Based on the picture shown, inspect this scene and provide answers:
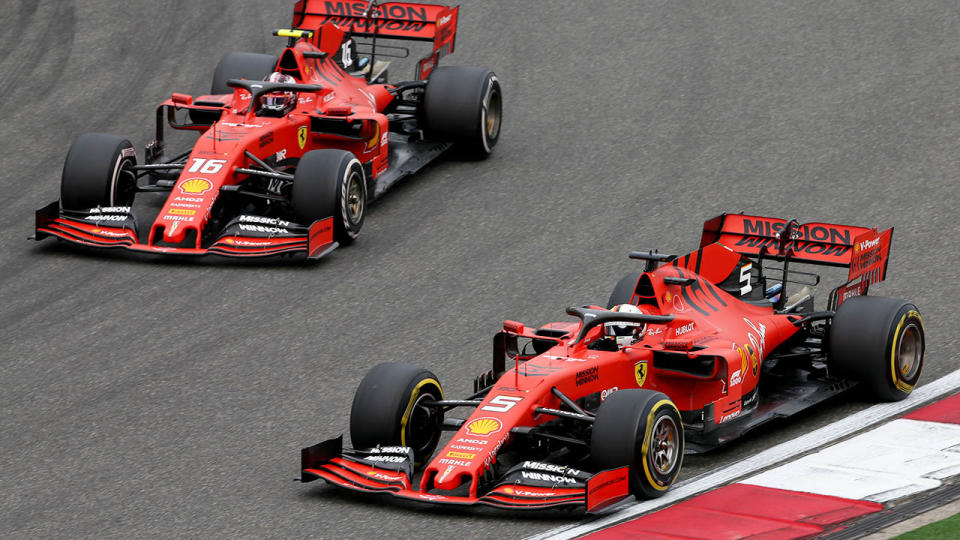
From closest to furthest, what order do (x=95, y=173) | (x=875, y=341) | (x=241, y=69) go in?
(x=875, y=341) < (x=95, y=173) < (x=241, y=69)

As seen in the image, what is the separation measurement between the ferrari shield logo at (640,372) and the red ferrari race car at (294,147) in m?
5.83

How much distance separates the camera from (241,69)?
21.3 m

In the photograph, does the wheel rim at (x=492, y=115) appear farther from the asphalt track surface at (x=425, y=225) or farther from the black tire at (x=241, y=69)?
the black tire at (x=241, y=69)

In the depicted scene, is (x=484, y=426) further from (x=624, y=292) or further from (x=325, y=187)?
(x=325, y=187)

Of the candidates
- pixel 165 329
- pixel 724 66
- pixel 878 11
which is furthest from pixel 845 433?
pixel 878 11

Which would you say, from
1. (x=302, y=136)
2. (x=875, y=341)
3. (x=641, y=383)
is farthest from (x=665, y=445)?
(x=302, y=136)

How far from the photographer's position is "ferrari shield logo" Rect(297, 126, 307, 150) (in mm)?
18959

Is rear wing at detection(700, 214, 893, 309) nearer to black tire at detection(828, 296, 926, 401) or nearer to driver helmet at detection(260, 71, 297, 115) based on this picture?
black tire at detection(828, 296, 926, 401)

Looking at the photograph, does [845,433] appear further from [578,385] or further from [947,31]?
[947,31]

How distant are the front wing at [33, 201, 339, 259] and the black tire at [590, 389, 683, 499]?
6603 millimetres

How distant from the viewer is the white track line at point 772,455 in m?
11.1

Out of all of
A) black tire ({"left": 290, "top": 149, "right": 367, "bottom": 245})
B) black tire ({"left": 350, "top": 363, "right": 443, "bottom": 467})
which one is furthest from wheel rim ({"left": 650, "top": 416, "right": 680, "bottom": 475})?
black tire ({"left": 290, "top": 149, "right": 367, "bottom": 245})

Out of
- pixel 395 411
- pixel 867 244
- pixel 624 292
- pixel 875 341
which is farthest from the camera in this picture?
pixel 867 244

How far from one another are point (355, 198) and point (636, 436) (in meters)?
7.64
